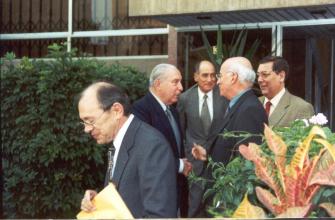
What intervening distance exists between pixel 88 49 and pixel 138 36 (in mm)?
921

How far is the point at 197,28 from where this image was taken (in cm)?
1035

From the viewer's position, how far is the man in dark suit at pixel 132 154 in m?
2.92

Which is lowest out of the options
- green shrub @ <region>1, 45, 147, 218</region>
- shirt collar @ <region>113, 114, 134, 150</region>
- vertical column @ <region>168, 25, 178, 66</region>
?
green shrub @ <region>1, 45, 147, 218</region>

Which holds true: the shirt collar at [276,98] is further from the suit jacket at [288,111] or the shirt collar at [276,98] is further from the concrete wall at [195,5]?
the concrete wall at [195,5]

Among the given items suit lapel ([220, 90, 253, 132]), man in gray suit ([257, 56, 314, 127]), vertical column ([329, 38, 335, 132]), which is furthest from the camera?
vertical column ([329, 38, 335, 132])

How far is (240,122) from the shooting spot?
4.74m

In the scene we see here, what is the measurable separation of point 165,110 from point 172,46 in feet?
16.5

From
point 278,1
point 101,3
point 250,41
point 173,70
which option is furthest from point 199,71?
point 101,3

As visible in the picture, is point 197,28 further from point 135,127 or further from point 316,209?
point 316,209

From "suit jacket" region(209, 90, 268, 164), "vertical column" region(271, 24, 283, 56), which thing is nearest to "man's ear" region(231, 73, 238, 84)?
"suit jacket" region(209, 90, 268, 164)

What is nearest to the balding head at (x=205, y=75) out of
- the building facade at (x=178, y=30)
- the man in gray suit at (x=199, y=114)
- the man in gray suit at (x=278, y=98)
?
the man in gray suit at (x=199, y=114)

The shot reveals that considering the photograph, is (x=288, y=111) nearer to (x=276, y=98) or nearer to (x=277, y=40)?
(x=276, y=98)

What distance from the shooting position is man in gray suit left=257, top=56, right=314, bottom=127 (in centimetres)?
581

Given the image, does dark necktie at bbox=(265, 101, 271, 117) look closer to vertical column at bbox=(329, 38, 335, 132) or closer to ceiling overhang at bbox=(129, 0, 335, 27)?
ceiling overhang at bbox=(129, 0, 335, 27)
